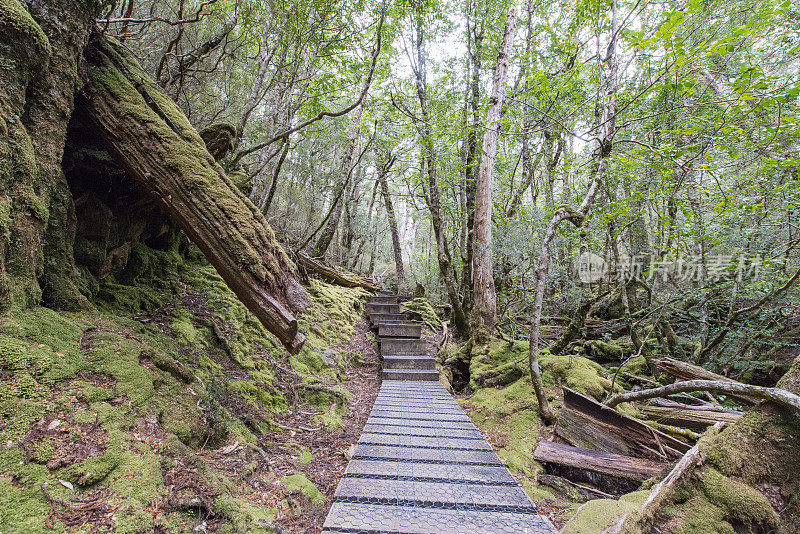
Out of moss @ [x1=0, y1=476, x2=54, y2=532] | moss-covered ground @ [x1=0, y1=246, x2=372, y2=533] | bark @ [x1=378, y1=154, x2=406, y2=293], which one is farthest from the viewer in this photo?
bark @ [x1=378, y1=154, x2=406, y2=293]

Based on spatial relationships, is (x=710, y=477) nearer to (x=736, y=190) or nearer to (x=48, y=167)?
(x=48, y=167)

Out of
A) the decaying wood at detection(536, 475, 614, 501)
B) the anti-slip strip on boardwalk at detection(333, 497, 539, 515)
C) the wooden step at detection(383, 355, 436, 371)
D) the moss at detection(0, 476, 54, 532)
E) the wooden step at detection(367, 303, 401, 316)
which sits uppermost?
the moss at detection(0, 476, 54, 532)

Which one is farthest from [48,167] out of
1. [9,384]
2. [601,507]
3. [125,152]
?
[601,507]

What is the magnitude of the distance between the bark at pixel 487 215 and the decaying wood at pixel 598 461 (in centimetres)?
287

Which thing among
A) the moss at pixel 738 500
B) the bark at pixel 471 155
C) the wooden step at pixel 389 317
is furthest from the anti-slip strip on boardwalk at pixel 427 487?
the wooden step at pixel 389 317

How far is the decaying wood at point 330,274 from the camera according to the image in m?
9.10

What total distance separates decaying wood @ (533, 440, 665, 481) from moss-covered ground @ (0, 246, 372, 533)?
7.60 ft

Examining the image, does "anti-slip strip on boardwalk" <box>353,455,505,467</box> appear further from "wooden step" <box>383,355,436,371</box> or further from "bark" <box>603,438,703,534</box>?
"wooden step" <box>383,355,436,371</box>

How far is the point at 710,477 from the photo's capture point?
1.69 m

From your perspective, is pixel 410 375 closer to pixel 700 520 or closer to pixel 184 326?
pixel 184 326

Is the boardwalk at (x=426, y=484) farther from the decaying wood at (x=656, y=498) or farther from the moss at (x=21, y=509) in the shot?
the moss at (x=21, y=509)

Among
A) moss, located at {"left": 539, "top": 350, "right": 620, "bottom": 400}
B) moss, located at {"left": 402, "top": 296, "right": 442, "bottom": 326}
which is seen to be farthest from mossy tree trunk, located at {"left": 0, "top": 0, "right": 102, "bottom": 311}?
moss, located at {"left": 402, "top": 296, "right": 442, "bottom": 326}

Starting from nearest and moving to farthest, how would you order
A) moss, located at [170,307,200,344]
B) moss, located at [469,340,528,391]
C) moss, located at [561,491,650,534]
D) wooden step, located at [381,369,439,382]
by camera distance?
moss, located at [561,491,650,534], moss, located at [170,307,200,344], moss, located at [469,340,528,391], wooden step, located at [381,369,439,382]

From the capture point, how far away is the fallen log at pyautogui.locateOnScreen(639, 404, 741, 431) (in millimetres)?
3432
